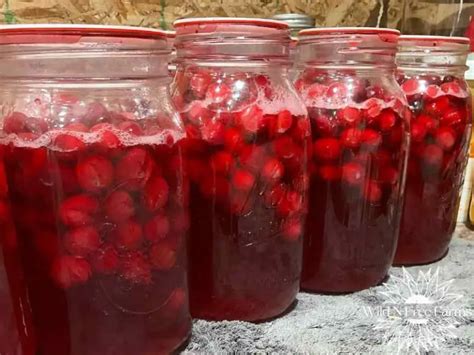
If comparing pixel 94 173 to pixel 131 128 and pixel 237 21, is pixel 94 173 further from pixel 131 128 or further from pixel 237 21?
pixel 237 21

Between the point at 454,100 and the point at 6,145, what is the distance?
1.83ft

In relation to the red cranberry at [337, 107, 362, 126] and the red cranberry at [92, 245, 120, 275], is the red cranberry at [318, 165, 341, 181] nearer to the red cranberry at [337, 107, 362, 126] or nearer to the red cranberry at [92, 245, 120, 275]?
the red cranberry at [337, 107, 362, 126]

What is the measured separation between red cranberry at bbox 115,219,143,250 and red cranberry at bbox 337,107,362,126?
27cm

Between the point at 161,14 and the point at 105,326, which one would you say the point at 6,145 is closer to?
the point at 105,326

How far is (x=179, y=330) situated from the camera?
1.85 feet

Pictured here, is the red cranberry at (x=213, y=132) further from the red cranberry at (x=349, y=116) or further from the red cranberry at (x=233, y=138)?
the red cranberry at (x=349, y=116)

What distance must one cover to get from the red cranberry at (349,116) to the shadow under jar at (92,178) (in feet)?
0.68

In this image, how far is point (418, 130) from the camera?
0.76 metres

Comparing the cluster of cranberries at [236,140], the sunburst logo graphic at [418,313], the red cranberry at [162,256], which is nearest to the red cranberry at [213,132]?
the cluster of cranberries at [236,140]

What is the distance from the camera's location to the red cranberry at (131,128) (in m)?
0.49

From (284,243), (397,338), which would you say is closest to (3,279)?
(284,243)

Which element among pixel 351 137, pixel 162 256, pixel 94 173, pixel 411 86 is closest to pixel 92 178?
pixel 94 173

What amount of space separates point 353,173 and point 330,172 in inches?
1.0

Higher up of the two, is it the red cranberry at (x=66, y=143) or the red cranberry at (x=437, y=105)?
the red cranberry at (x=66, y=143)
